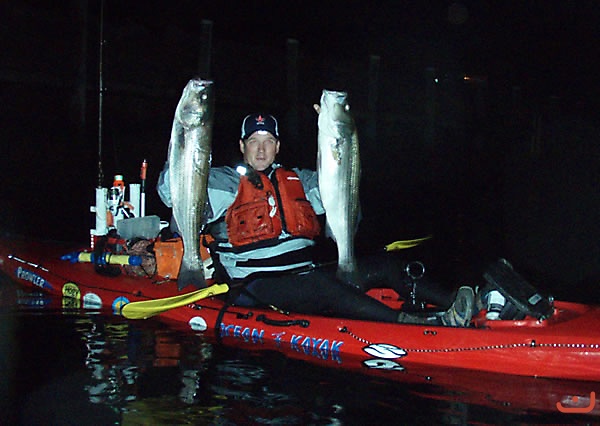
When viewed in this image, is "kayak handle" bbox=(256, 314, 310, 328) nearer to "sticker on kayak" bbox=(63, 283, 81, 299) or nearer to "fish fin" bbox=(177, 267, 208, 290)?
"fish fin" bbox=(177, 267, 208, 290)

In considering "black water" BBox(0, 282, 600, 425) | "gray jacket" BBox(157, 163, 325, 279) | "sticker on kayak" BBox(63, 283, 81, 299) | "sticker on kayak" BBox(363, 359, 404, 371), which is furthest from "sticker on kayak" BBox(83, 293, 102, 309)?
"sticker on kayak" BBox(363, 359, 404, 371)

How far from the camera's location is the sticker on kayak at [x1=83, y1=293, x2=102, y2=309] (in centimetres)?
662

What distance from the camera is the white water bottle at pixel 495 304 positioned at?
5.23 metres

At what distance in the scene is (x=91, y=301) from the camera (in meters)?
6.68

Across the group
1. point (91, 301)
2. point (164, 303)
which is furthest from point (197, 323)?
point (91, 301)

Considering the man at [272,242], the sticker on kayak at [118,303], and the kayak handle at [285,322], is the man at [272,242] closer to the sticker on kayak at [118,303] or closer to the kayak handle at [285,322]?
the kayak handle at [285,322]

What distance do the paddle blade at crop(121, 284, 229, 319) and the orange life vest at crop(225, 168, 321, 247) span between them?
1.21ft

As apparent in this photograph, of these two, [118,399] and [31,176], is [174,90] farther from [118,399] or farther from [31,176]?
[118,399]

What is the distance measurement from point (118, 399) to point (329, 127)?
2.03m

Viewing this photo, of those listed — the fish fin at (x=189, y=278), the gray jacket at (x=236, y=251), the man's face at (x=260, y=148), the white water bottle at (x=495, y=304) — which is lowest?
the white water bottle at (x=495, y=304)

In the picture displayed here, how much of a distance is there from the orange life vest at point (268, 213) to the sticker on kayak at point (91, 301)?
164 centimetres

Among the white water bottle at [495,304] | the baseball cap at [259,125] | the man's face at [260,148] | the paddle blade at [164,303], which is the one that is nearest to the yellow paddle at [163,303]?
the paddle blade at [164,303]

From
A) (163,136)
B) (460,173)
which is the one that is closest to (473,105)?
(460,173)

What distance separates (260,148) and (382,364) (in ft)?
6.06
